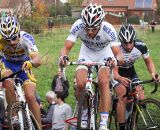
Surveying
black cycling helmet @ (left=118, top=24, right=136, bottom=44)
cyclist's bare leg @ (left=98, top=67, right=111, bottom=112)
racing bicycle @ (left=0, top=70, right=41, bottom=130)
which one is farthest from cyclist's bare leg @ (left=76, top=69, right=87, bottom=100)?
black cycling helmet @ (left=118, top=24, right=136, bottom=44)

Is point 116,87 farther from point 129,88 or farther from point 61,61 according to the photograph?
point 61,61

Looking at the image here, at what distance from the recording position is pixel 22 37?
7.70m

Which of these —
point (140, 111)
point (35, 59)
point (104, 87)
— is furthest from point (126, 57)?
point (35, 59)

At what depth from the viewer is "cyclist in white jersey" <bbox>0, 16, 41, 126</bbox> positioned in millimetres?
7379

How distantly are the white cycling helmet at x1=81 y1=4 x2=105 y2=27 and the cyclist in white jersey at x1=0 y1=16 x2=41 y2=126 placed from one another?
98 cm

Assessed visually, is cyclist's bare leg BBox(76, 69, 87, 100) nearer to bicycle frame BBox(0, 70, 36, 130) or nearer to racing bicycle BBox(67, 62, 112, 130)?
racing bicycle BBox(67, 62, 112, 130)

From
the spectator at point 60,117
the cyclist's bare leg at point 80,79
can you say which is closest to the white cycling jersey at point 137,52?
the cyclist's bare leg at point 80,79

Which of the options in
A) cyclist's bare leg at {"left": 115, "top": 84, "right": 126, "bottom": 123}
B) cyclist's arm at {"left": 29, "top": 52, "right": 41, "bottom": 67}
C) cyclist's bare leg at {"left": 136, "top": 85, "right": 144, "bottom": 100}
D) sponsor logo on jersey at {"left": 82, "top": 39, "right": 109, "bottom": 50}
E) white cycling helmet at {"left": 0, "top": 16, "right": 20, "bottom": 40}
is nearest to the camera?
cyclist's arm at {"left": 29, "top": 52, "right": 41, "bottom": 67}

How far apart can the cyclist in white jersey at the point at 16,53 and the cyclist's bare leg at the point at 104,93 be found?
1.10 metres

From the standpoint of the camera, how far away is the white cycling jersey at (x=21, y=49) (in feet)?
24.8

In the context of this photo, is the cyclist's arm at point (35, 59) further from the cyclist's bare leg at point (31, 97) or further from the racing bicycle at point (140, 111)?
the racing bicycle at point (140, 111)

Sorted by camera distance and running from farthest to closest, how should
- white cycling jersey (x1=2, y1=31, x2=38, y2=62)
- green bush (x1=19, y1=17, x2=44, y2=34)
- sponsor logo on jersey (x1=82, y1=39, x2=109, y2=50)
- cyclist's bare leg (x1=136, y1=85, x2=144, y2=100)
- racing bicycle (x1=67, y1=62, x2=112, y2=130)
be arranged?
green bush (x1=19, y1=17, x2=44, y2=34)
cyclist's bare leg (x1=136, y1=85, x2=144, y2=100)
sponsor logo on jersey (x1=82, y1=39, x2=109, y2=50)
white cycling jersey (x1=2, y1=31, x2=38, y2=62)
racing bicycle (x1=67, y1=62, x2=112, y2=130)

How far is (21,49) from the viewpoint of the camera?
7.83m

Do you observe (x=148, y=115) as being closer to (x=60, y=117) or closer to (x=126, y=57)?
(x=126, y=57)
